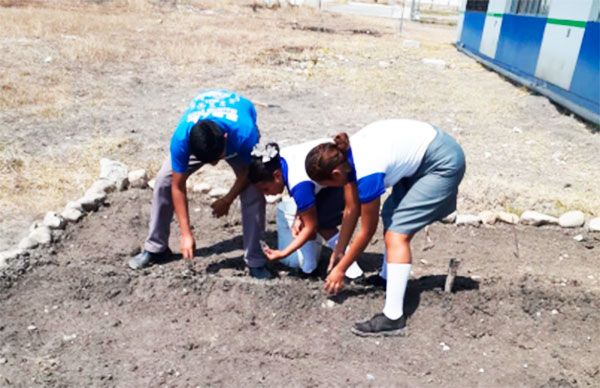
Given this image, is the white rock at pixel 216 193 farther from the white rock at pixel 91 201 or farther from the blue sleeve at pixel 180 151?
the blue sleeve at pixel 180 151

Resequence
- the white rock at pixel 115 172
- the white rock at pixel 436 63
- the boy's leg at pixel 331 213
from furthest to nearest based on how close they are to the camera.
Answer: the white rock at pixel 436 63
the white rock at pixel 115 172
the boy's leg at pixel 331 213

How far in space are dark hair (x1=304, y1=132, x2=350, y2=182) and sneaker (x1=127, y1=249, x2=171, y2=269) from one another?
1.50 meters

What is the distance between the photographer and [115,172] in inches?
187

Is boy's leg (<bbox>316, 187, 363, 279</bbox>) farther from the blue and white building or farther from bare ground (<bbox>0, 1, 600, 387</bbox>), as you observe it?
the blue and white building

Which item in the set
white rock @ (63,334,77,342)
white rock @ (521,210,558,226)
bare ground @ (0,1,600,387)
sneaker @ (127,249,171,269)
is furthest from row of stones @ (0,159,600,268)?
white rock @ (63,334,77,342)

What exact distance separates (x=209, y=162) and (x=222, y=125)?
243mm

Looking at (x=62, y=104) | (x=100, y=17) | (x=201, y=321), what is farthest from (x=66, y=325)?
(x=100, y=17)

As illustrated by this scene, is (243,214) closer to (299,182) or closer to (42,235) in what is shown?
(299,182)

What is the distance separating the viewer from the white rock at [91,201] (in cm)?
420

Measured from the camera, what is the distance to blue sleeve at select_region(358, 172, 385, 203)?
2582mm

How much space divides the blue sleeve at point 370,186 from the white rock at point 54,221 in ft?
7.87

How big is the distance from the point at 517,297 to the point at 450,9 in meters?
39.8

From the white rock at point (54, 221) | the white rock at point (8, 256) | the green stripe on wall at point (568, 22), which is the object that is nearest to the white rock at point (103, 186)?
the white rock at point (54, 221)

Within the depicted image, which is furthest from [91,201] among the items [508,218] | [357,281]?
[508,218]
